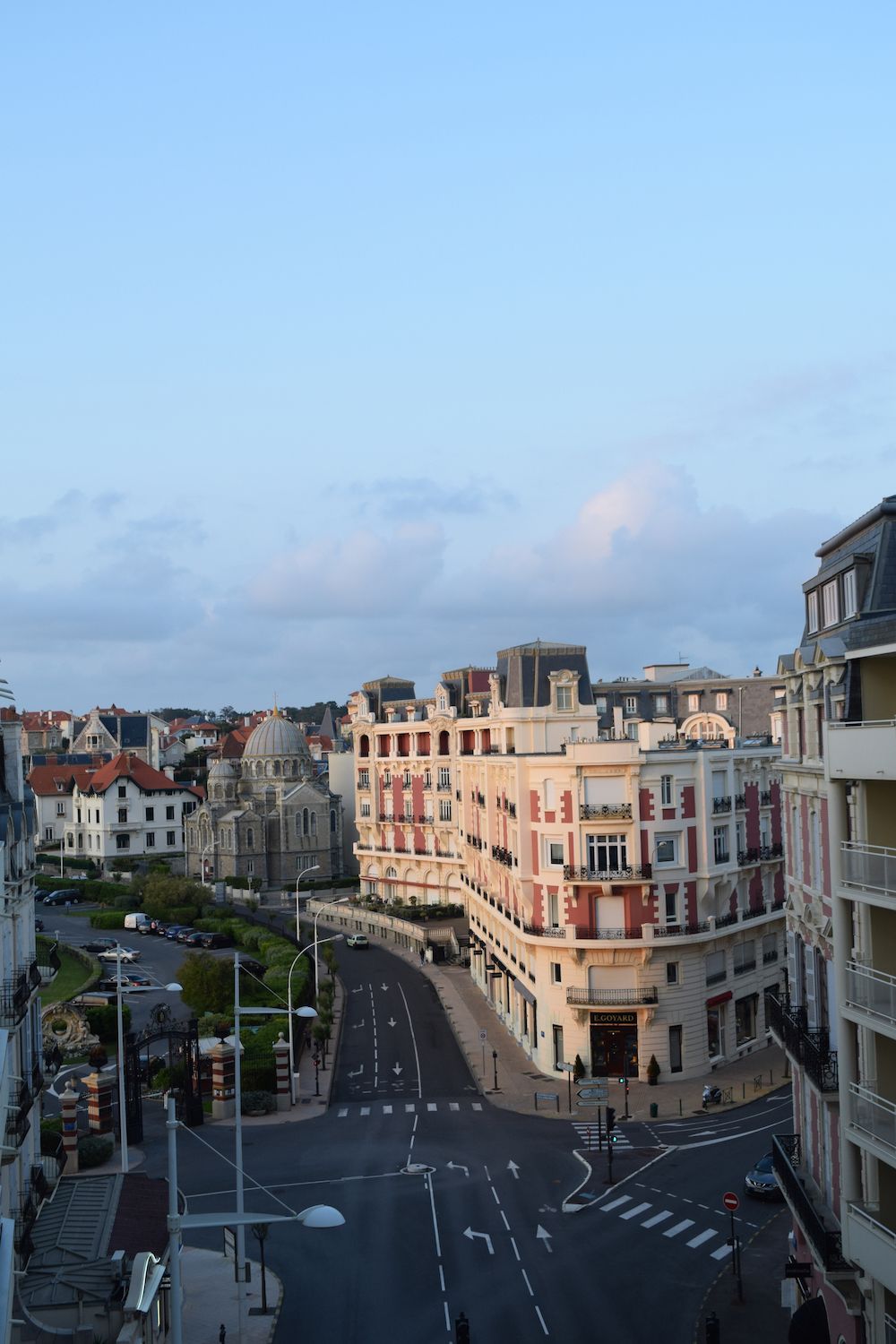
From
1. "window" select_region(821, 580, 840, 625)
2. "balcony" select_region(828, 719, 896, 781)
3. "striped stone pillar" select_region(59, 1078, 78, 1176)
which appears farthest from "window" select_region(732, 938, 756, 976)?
"balcony" select_region(828, 719, 896, 781)

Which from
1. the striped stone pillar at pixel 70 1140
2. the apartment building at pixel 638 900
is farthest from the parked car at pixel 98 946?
the striped stone pillar at pixel 70 1140

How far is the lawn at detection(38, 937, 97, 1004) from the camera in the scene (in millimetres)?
70000

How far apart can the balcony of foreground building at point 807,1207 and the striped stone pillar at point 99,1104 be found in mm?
25372

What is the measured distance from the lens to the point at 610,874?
5041cm

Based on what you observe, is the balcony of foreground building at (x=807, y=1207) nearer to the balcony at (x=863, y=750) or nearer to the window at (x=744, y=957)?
the balcony at (x=863, y=750)

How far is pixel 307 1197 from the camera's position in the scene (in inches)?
1421

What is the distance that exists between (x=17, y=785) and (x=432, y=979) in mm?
47214

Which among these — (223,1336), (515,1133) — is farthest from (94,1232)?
(515,1133)

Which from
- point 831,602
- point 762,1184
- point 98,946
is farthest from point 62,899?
point 831,602

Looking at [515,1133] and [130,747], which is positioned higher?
[130,747]

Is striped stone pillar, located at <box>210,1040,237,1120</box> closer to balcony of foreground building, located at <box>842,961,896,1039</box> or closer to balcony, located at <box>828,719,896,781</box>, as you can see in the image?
balcony of foreground building, located at <box>842,961,896,1039</box>

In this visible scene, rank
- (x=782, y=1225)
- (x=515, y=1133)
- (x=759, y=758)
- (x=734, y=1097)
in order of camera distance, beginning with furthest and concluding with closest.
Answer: (x=759, y=758) → (x=734, y=1097) → (x=515, y=1133) → (x=782, y=1225)

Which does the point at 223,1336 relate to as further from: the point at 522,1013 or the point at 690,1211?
the point at 522,1013

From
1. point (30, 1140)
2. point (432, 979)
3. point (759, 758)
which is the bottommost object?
point (432, 979)
